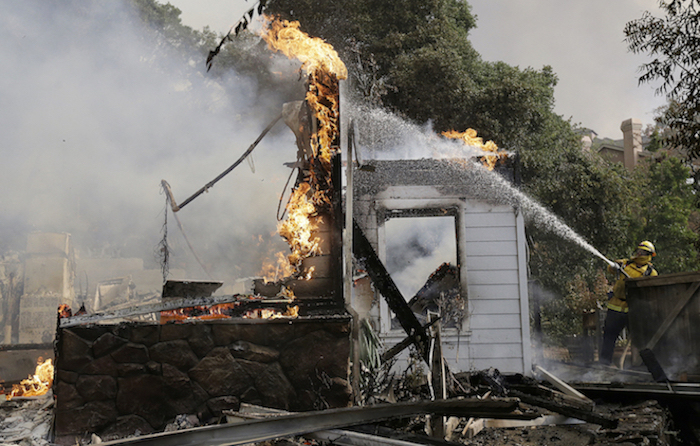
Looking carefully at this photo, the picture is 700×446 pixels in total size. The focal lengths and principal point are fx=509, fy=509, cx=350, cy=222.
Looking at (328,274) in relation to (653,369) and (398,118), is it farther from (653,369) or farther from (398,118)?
(398,118)

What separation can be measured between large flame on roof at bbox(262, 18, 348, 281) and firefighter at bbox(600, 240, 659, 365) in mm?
5667

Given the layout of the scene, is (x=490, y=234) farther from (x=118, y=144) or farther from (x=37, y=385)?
(x=118, y=144)

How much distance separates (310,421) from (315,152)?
3118 millimetres

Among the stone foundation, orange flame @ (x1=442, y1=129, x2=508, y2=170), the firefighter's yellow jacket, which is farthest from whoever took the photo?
orange flame @ (x1=442, y1=129, x2=508, y2=170)

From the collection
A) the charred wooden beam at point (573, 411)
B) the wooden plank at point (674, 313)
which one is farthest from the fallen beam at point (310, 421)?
the wooden plank at point (674, 313)

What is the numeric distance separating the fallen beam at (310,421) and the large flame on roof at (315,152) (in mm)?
2161

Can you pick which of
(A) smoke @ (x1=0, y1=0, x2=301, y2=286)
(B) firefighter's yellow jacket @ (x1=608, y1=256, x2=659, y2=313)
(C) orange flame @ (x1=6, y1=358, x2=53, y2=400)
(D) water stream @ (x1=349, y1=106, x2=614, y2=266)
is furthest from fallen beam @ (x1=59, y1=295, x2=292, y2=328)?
(B) firefighter's yellow jacket @ (x1=608, y1=256, x2=659, y2=313)

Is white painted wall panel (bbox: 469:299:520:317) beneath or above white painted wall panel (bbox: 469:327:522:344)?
above

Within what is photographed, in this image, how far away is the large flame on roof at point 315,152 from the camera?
18.1 ft

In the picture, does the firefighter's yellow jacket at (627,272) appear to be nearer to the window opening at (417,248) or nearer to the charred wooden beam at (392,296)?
the charred wooden beam at (392,296)

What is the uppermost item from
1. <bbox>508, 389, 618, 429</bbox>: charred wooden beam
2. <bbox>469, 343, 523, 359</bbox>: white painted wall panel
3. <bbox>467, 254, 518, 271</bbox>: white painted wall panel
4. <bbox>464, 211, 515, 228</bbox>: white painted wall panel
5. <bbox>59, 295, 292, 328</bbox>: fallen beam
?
<bbox>464, 211, 515, 228</bbox>: white painted wall panel

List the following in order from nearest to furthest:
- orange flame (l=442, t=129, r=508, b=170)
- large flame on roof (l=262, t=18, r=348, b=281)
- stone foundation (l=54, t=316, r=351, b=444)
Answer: stone foundation (l=54, t=316, r=351, b=444)
large flame on roof (l=262, t=18, r=348, b=281)
orange flame (l=442, t=129, r=508, b=170)

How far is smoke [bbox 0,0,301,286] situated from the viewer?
12227 millimetres

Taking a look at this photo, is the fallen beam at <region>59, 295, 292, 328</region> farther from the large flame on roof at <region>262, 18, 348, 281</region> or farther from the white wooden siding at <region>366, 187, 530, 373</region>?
the white wooden siding at <region>366, 187, 530, 373</region>
